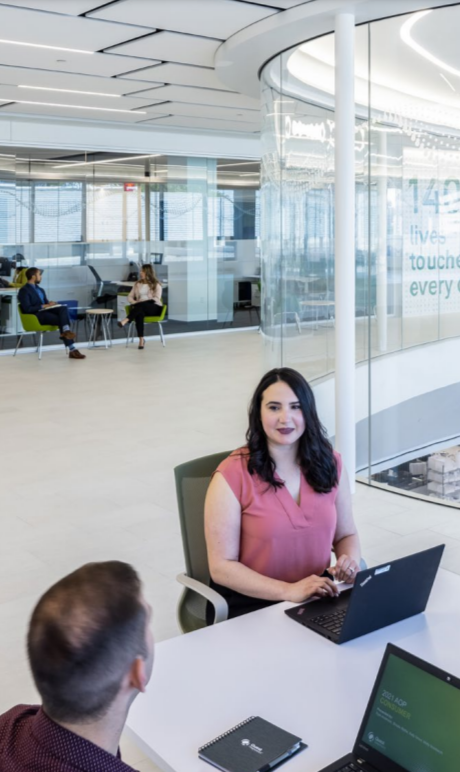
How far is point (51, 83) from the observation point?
10.2m

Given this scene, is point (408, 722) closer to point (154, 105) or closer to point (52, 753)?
point (52, 753)

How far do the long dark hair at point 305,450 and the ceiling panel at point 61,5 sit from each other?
417cm

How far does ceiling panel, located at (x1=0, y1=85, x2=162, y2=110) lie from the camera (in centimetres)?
1105

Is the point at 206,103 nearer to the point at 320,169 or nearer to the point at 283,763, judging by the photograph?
the point at 320,169

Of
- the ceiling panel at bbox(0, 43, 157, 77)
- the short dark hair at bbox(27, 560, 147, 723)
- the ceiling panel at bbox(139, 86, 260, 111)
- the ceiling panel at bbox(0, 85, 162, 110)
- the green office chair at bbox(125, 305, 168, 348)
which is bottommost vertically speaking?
the short dark hair at bbox(27, 560, 147, 723)

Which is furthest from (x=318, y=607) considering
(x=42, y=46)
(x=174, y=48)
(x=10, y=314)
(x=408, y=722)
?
(x=10, y=314)

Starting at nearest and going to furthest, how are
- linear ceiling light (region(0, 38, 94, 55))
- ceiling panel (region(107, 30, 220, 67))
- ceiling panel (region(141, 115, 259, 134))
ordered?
ceiling panel (region(107, 30, 220, 67))
linear ceiling light (region(0, 38, 94, 55))
ceiling panel (region(141, 115, 259, 134))

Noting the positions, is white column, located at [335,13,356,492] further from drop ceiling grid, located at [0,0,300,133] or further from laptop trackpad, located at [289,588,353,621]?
laptop trackpad, located at [289,588,353,621]

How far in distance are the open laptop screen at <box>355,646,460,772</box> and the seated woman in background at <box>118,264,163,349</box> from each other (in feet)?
43.2

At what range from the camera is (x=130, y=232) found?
53.0 feet

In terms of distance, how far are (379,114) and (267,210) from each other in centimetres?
183

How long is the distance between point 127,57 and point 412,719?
7669 millimetres

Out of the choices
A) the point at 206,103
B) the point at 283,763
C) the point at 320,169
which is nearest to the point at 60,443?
the point at 320,169

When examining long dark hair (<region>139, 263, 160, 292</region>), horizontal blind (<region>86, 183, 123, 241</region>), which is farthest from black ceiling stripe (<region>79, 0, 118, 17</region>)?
horizontal blind (<region>86, 183, 123, 241</region>)
